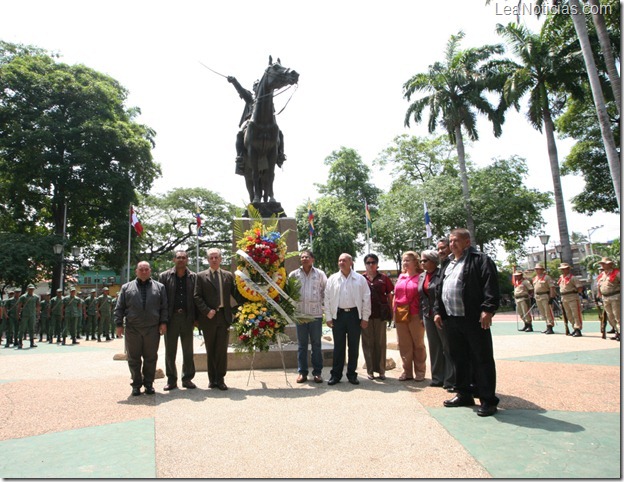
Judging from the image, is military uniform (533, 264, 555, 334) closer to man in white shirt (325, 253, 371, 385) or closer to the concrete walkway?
the concrete walkway

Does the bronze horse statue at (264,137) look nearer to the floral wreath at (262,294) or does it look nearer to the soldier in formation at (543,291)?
the floral wreath at (262,294)

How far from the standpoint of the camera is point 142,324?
609cm

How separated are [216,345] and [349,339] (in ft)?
6.26

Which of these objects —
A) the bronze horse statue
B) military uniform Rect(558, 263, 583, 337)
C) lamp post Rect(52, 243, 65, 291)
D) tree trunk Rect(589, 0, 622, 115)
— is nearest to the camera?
the bronze horse statue

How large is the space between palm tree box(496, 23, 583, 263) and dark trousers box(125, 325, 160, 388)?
22995mm

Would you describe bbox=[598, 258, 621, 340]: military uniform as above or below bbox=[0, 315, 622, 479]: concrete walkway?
above

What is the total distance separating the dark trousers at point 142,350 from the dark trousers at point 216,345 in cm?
72

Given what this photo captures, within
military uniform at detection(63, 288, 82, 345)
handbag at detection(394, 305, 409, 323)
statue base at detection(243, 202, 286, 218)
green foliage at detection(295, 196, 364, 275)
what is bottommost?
handbag at detection(394, 305, 409, 323)

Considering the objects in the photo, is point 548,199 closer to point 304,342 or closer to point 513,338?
point 513,338

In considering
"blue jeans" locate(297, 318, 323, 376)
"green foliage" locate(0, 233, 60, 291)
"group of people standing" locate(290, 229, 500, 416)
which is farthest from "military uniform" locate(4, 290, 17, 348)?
"group of people standing" locate(290, 229, 500, 416)

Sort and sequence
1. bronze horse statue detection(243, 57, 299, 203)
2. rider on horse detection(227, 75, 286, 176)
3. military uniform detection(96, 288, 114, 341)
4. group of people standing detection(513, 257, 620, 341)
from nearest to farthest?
bronze horse statue detection(243, 57, 299, 203)
rider on horse detection(227, 75, 286, 176)
group of people standing detection(513, 257, 620, 341)
military uniform detection(96, 288, 114, 341)

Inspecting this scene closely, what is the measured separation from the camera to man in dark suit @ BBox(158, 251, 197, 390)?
6.25 m

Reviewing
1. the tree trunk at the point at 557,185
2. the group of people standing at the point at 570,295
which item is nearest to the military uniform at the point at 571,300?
the group of people standing at the point at 570,295

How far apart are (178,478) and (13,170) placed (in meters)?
29.1
